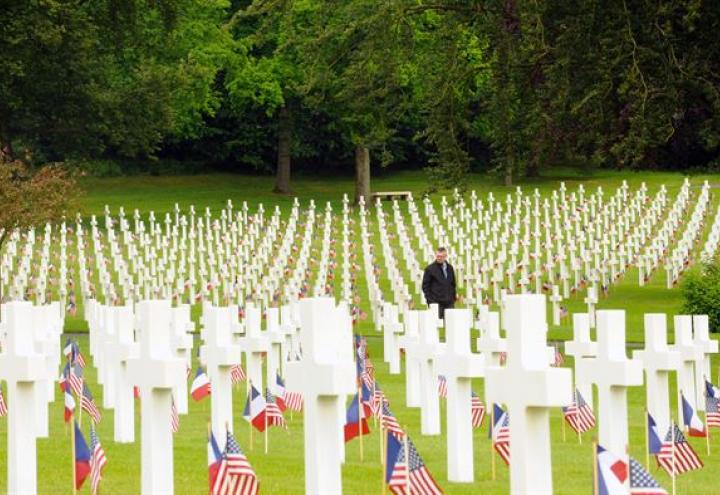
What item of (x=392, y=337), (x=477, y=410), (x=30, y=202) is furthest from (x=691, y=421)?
(x=30, y=202)

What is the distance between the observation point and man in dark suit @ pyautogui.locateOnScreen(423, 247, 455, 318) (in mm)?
24469

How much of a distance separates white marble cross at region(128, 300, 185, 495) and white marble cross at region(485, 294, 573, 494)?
1.70m

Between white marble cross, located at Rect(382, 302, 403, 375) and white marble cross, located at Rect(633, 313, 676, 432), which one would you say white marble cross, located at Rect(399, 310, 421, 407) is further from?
white marble cross, located at Rect(382, 302, 403, 375)

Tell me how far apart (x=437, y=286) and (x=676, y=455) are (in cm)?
1434

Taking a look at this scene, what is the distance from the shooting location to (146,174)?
77188 mm

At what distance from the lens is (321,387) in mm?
7758

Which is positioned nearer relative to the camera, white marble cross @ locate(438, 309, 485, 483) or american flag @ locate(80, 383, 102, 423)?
white marble cross @ locate(438, 309, 485, 483)

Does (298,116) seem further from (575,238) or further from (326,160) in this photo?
(575,238)

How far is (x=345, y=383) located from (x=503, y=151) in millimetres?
18616

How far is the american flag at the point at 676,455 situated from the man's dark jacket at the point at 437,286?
14.1 m

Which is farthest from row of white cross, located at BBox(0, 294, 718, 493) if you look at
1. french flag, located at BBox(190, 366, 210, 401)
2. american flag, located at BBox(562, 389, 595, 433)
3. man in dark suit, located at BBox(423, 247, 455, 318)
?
man in dark suit, located at BBox(423, 247, 455, 318)

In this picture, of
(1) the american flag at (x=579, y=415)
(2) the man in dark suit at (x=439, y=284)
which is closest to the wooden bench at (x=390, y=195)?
(2) the man in dark suit at (x=439, y=284)

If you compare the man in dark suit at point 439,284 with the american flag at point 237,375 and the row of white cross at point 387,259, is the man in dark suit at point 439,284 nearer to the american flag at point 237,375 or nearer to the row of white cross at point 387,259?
the row of white cross at point 387,259

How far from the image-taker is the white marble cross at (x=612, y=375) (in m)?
9.33
